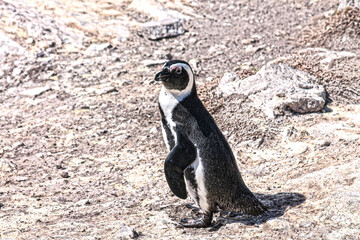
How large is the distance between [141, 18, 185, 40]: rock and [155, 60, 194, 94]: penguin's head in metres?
5.69

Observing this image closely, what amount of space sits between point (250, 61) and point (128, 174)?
3820 mm

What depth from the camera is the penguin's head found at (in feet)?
12.3

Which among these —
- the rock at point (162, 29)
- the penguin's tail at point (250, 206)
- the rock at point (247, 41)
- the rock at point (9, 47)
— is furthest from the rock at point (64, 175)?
the rock at point (247, 41)

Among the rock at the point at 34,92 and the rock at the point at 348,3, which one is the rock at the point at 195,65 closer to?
the rock at the point at 34,92

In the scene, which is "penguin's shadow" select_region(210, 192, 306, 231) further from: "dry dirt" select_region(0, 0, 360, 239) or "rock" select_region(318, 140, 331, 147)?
"rock" select_region(318, 140, 331, 147)

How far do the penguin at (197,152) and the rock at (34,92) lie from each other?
4.41m

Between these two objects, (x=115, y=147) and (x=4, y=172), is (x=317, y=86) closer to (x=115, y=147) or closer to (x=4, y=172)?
(x=115, y=147)

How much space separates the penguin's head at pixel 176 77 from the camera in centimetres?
374

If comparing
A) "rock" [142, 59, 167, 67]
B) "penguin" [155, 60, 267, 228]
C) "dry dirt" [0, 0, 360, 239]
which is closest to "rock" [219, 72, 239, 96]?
"dry dirt" [0, 0, 360, 239]

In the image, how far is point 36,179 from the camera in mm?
5500

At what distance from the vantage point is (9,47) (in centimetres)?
878

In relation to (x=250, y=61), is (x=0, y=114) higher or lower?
lower

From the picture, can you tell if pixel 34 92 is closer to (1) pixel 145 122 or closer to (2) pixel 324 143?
(1) pixel 145 122

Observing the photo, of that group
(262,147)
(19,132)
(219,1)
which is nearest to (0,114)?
(19,132)
